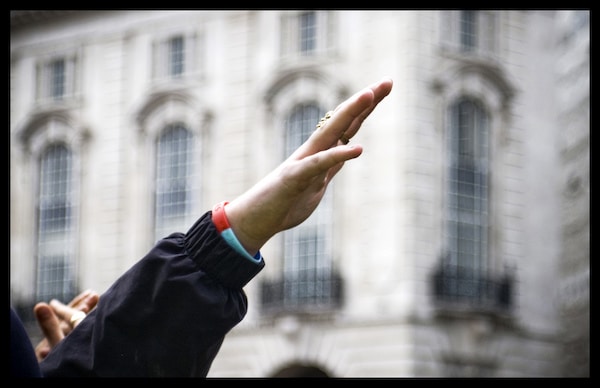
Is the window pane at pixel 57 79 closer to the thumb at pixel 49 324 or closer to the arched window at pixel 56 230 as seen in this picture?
the arched window at pixel 56 230

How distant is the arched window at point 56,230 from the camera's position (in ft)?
91.4

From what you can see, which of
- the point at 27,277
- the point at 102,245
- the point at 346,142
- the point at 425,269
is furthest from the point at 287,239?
the point at 346,142

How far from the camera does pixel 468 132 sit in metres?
25.0

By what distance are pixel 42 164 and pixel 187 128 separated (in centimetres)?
402

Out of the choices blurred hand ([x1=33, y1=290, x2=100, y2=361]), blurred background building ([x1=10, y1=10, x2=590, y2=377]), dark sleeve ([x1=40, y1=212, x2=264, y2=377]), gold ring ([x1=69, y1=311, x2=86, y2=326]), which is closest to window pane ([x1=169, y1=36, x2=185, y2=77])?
blurred background building ([x1=10, y1=10, x2=590, y2=377])

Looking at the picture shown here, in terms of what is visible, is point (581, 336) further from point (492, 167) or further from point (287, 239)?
point (287, 239)

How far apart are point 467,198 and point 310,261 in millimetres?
3121

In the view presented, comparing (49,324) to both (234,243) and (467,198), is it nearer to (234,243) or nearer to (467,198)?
(234,243)

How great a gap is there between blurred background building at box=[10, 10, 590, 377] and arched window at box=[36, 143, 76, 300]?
0.05m

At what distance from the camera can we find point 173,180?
87.1 feet

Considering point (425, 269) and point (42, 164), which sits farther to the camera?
point (42, 164)

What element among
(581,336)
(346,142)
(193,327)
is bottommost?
(581,336)

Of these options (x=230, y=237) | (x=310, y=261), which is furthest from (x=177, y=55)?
(x=230, y=237)

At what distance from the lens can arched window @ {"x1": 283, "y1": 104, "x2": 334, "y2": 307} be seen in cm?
2444
